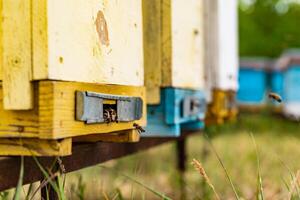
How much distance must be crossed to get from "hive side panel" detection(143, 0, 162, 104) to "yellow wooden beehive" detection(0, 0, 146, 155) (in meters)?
0.75

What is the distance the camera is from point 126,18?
2.11m

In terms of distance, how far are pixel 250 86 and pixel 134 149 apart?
10.9 m

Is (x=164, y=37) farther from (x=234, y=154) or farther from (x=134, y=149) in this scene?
(x=234, y=154)

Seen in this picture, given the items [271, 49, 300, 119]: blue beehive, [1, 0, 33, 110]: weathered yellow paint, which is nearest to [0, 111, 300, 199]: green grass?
[1, 0, 33, 110]: weathered yellow paint

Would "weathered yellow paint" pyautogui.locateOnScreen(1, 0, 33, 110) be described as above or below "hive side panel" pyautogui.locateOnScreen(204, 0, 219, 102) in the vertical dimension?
below

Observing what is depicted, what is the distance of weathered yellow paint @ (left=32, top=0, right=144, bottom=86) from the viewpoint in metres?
1.58

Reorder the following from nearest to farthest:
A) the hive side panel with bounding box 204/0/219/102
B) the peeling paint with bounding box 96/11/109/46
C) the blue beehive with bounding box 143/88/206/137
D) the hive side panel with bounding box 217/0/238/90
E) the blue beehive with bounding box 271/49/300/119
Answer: the peeling paint with bounding box 96/11/109/46, the blue beehive with bounding box 143/88/206/137, the hive side panel with bounding box 204/0/219/102, the hive side panel with bounding box 217/0/238/90, the blue beehive with bounding box 271/49/300/119

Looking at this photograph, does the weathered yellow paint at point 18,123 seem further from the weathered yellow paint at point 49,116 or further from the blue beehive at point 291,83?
the blue beehive at point 291,83

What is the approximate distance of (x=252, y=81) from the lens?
1391 cm

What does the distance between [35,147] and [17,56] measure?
0.26 metres

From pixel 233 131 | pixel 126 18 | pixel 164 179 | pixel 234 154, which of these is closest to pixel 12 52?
pixel 126 18

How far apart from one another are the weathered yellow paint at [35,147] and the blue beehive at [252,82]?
1216 cm

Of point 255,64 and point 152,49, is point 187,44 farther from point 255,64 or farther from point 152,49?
point 255,64

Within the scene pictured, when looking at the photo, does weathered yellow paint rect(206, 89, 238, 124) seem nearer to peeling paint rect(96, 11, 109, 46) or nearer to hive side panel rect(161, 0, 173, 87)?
hive side panel rect(161, 0, 173, 87)
